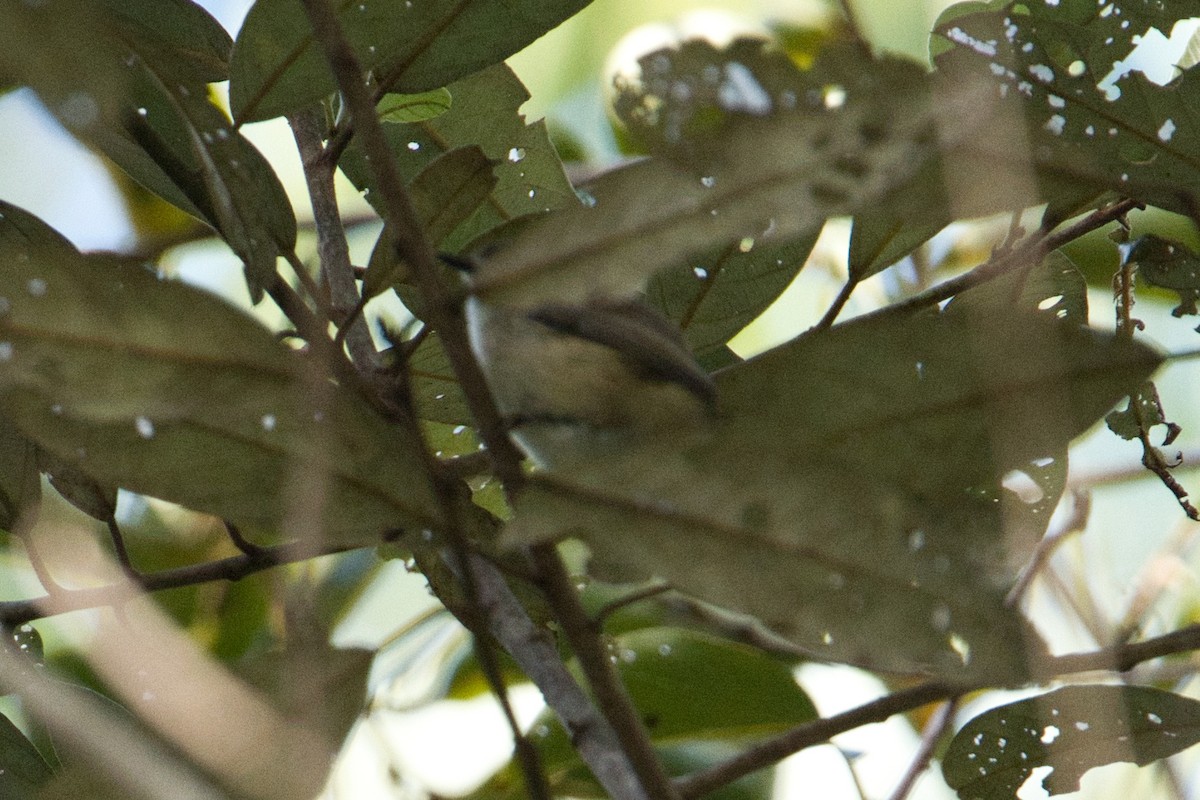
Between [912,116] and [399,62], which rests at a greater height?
[399,62]

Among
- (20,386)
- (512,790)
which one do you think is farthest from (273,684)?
(512,790)

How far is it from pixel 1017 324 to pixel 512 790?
3.86 feet

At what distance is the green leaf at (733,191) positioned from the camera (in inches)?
29.9

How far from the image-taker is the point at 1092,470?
8.80ft

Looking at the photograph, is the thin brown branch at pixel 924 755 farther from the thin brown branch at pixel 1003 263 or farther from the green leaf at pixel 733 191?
the green leaf at pixel 733 191

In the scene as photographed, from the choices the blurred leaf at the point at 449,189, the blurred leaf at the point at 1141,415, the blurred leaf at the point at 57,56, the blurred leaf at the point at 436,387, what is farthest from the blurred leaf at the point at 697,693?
the blurred leaf at the point at 57,56

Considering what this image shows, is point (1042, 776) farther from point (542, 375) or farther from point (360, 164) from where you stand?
point (360, 164)

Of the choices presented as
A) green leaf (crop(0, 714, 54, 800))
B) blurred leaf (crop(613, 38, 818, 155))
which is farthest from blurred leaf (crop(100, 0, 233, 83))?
green leaf (crop(0, 714, 54, 800))

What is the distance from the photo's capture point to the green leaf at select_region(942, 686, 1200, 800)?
3.99 feet

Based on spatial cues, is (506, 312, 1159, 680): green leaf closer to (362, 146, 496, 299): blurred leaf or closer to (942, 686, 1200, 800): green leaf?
(362, 146, 496, 299): blurred leaf

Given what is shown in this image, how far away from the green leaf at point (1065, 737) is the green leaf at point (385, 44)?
842mm

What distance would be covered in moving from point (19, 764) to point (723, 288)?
0.88 m

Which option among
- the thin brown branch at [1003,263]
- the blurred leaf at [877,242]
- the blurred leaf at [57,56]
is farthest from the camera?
the blurred leaf at [877,242]

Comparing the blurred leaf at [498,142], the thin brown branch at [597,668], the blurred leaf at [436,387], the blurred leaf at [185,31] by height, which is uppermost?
the blurred leaf at [498,142]
